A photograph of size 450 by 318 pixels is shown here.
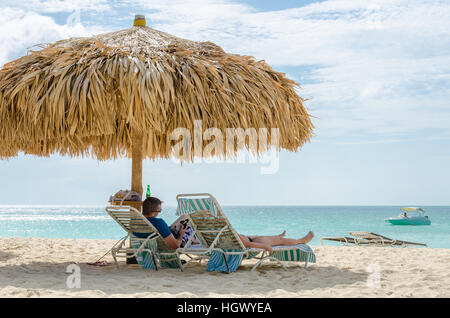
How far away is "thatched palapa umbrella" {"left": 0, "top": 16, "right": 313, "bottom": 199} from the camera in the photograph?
13.9 ft

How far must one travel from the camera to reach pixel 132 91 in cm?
419

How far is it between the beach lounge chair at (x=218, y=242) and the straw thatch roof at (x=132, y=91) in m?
0.76

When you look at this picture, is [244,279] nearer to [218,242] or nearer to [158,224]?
[218,242]

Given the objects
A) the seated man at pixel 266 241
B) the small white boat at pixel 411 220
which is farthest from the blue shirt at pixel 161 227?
the small white boat at pixel 411 220

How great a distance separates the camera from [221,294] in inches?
134

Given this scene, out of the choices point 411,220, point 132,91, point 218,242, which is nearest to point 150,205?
point 218,242

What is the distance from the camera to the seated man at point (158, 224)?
449cm

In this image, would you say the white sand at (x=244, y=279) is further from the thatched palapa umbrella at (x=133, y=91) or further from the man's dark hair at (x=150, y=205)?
the thatched palapa umbrella at (x=133, y=91)

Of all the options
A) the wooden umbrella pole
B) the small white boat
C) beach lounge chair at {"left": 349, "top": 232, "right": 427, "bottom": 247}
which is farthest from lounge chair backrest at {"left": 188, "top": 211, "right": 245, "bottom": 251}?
the small white boat

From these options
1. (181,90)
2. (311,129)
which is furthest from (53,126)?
(311,129)

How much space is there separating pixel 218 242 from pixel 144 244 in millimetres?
706

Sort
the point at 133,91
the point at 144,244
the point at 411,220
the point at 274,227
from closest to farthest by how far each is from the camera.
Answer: the point at 133,91
the point at 144,244
the point at 411,220
the point at 274,227

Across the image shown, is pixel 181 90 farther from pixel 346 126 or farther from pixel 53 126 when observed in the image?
pixel 346 126

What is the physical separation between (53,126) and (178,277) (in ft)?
5.94
